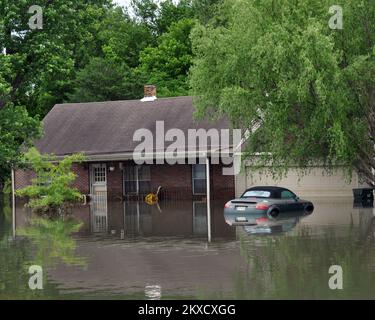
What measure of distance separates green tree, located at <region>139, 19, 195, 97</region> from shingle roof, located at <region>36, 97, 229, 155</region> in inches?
566

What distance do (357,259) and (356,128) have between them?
8.72m

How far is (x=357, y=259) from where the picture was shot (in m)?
17.2

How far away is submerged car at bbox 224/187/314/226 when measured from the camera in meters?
28.4

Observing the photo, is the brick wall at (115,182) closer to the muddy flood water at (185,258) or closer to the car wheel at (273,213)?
the muddy flood water at (185,258)

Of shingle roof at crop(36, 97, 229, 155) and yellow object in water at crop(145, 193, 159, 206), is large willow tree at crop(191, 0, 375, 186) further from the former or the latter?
yellow object in water at crop(145, 193, 159, 206)

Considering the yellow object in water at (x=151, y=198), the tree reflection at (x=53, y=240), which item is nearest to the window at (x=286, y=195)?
the tree reflection at (x=53, y=240)

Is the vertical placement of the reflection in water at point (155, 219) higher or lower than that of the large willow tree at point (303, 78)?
lower

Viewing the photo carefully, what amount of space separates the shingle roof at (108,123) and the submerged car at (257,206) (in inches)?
515

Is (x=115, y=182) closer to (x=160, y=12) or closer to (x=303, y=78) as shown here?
(x=303, y=78)

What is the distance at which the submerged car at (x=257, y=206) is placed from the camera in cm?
2839

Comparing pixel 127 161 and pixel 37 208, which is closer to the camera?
pixel 37 208

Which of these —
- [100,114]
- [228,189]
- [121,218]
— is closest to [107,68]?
[100,114]
